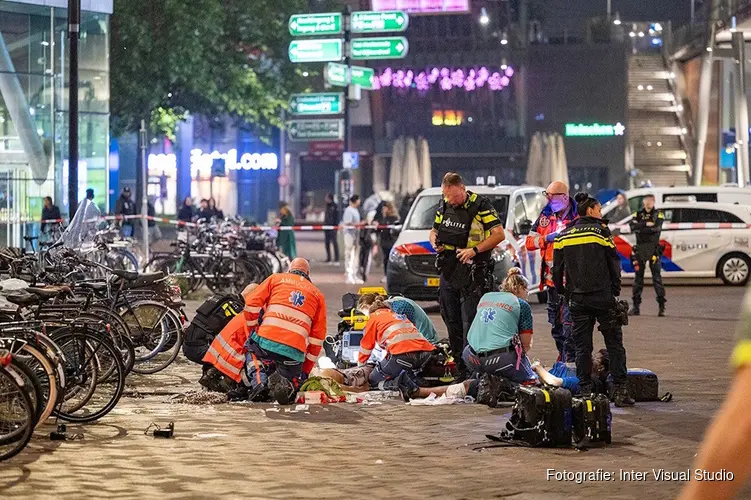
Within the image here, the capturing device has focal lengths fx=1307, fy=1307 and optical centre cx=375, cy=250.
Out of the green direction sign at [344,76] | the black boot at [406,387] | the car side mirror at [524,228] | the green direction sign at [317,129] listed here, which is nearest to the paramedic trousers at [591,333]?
the black boot at [406,387]

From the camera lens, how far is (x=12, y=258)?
14.4 m

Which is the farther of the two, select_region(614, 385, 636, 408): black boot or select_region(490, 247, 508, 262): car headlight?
select_region(490, 247, 508, 262): car headlight

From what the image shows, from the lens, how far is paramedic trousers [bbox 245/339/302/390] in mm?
11312

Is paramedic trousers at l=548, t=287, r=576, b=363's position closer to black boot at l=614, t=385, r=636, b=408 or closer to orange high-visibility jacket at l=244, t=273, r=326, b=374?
black boot at l=614, t=385, r=636, b=408

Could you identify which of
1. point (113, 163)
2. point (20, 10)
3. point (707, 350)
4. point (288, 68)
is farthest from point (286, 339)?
point (113, 163)

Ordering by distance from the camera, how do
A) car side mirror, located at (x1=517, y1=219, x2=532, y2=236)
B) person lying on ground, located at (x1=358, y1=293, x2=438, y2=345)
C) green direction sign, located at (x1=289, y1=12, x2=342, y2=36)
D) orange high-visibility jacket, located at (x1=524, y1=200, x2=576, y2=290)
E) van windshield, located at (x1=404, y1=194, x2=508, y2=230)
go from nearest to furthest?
person lying on ground, located at (x1=358, y1=293, x2=438, y2=345) → orange high-visibility jacket, located at (x1=524, y1=200, x2=576, y2=290) → car side mirror, located at (x1=517, y1=219, x2=532, y2=236) → van windshield, located at (x1=404, y1=194, x2=508, y2=230) → green direction sign, located at (x1=289, y1=12, x2=342, y2=36)

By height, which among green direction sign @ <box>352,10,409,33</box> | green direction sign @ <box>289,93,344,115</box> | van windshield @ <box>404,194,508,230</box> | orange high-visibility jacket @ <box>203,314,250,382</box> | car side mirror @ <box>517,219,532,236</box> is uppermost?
green direction sign @ <box>352,10,409,33</box>

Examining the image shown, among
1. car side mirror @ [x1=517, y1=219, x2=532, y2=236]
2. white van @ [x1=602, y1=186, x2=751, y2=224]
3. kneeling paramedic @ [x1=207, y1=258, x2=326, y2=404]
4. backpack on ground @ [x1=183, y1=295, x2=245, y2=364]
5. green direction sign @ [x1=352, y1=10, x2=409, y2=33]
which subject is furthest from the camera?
green direction sign @ [x1=352, y1=10, x2=409, y2=33]

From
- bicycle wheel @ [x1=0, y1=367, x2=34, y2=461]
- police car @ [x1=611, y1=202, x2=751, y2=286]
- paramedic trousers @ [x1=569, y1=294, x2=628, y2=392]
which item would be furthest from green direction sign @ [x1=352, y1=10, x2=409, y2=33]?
bicycle wheel @ [x1=0, y1=367, x2=34, y2=461]

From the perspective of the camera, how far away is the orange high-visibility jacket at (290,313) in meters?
11.2

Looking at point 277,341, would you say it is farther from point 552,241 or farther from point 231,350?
point 552,241

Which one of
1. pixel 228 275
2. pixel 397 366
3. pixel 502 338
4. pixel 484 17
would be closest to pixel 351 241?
pixel 228 275

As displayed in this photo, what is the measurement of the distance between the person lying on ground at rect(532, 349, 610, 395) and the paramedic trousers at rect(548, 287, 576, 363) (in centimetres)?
38

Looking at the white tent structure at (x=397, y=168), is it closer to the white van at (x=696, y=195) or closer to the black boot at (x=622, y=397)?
the white van at (x=696, y=195)
